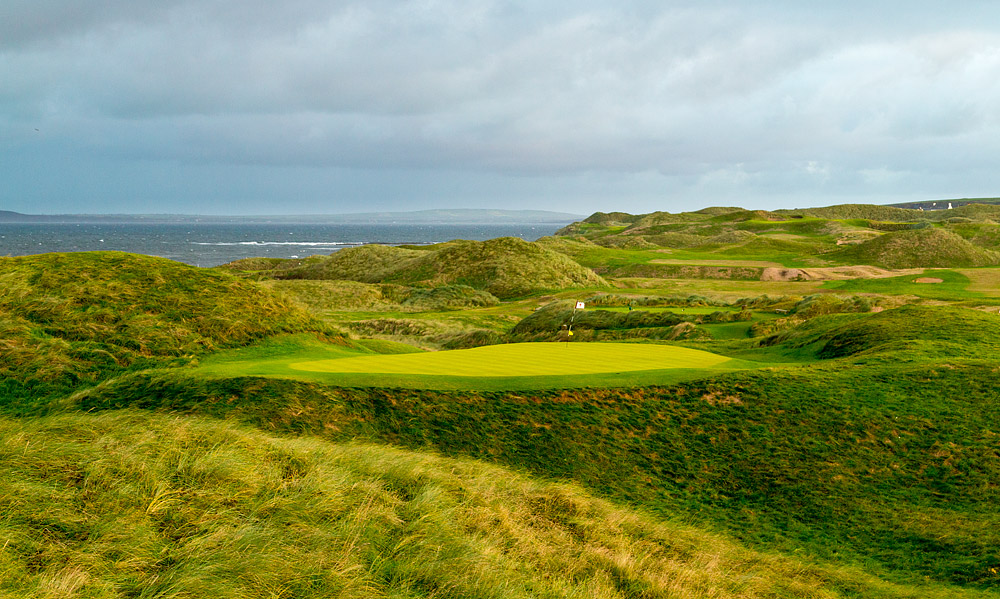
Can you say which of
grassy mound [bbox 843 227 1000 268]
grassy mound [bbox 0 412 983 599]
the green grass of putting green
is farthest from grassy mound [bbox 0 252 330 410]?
grassy mound [bbox 843 227 1000 268]

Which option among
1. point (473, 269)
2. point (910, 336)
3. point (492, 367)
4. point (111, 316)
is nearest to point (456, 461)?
point (492, 367)

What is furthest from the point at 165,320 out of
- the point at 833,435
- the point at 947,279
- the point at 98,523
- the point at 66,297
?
the point at 947,279

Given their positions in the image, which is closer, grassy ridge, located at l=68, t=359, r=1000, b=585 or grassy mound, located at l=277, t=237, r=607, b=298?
→ grassy ridge, located at l=68, t=359, r=1000, b=585

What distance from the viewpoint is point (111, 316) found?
17188 millimetres

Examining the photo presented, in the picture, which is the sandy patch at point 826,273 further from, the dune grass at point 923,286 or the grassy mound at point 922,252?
the dune grass at point 923,286

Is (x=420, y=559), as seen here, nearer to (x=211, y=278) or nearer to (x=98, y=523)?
(x=98, y=523)

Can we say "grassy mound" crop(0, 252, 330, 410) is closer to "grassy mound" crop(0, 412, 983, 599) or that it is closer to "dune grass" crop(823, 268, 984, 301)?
"grassy mound" crop(0, 412, 983, 599)

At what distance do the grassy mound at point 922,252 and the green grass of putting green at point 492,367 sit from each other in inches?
2154

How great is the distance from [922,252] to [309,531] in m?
71.1

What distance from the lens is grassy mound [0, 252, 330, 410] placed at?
14.1m

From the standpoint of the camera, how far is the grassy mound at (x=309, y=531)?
4.90 m

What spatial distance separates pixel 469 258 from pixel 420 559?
59.5 meters

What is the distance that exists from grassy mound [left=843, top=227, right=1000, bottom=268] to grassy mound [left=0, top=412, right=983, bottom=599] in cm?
6323

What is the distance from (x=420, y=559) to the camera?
5.77 metres
